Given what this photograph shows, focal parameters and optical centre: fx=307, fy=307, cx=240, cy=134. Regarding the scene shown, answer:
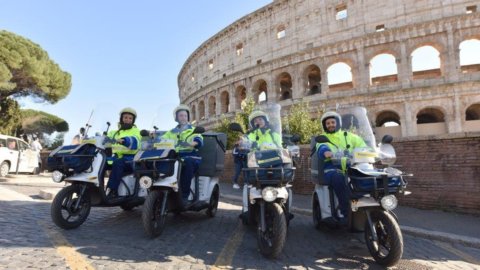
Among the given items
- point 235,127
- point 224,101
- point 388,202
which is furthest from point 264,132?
point 224,101

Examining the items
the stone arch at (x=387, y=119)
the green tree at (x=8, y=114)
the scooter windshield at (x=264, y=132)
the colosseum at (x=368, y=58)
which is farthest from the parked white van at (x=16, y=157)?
the stone arch at (x=387, y=119)

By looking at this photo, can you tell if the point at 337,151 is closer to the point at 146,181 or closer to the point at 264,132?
the point at 264,132

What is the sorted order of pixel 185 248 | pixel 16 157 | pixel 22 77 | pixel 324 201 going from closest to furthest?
pixel 185 248 → pixel 324 201 → pixel 16 157 → pixel 22 77

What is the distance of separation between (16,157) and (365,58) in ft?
80.5

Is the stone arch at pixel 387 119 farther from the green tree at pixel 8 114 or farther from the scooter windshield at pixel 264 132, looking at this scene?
the green tree at pixel 8 114

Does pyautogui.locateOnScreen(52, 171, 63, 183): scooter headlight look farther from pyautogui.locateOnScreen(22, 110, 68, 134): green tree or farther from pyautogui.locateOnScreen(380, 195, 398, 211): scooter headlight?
pyautogui.locateOnScreen(22, 110, 68, 134): green tree

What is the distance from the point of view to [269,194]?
3.55 meters

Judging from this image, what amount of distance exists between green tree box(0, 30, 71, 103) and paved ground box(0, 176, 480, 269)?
2759cm

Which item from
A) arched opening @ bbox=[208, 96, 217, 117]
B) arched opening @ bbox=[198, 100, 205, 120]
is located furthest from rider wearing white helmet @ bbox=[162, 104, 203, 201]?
arched opening @ bbox=[198, 100, 205, 120]

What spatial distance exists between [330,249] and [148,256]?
2296 millimetres

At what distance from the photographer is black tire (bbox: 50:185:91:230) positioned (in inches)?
169

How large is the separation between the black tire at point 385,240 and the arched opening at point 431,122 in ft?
62.8

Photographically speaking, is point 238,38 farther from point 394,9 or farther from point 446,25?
point 446,25

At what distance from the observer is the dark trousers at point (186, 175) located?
4.90 metres
